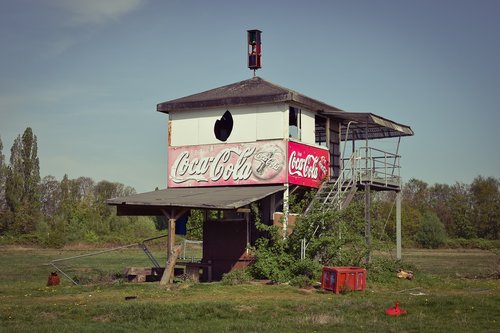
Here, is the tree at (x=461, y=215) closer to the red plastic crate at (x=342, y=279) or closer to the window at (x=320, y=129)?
the window at (x=320, y=129)

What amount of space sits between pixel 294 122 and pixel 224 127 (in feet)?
10.4

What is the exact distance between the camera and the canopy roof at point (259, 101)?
3031 centimetres

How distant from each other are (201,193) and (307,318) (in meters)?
12.3

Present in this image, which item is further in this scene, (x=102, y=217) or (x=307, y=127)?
(x=102, y=217)

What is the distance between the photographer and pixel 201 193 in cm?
2956

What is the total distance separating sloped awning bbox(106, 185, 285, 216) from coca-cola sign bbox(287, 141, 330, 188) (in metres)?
1.05

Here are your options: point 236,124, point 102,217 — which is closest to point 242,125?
point 236,124

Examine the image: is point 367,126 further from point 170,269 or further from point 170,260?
point 170,269

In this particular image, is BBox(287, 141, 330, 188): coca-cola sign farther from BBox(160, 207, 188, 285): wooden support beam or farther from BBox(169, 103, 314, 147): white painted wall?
BBox(160, 207, 188, 285): wooden support beam

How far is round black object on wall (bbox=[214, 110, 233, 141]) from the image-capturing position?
32062mm

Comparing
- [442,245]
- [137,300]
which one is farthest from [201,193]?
[442,245]

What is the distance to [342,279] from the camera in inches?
939

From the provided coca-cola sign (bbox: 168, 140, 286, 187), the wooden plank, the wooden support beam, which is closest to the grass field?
the wooden plank

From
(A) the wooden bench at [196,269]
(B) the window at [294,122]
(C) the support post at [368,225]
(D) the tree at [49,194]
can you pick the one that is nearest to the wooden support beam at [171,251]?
(A) the wooden bench at [196,269]
